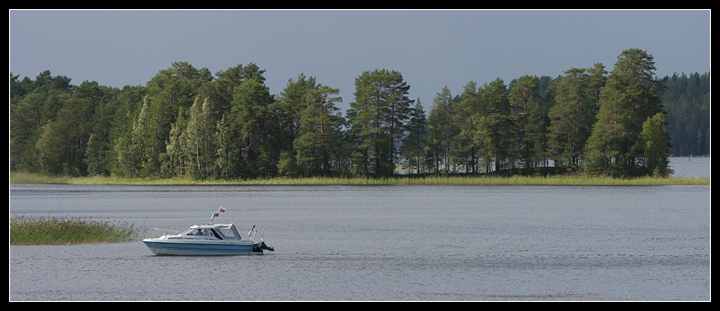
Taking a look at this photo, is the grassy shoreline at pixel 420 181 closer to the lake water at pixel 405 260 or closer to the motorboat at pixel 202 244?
the lake water at pixel 405 260

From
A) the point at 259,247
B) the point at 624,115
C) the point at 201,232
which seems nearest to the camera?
the point at 201,232

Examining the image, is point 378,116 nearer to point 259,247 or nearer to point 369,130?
point 369,130

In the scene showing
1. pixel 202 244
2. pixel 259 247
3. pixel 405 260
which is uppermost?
pixel 202 244

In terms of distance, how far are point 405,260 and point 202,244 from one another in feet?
33.1

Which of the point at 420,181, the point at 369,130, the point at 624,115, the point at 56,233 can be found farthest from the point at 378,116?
the point at 56,233

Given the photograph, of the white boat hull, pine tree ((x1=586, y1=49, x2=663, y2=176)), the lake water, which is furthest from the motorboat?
pine tree ((x1=586, y1=49, x2=663, y2=176))

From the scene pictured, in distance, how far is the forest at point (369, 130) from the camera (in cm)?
10462

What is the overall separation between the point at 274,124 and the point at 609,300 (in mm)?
91887

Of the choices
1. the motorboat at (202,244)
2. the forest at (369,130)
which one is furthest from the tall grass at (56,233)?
the forest at (369,130)

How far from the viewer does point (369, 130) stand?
357 ft

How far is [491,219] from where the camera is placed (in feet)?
174

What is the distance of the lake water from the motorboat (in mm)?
483

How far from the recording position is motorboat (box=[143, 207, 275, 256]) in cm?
3369

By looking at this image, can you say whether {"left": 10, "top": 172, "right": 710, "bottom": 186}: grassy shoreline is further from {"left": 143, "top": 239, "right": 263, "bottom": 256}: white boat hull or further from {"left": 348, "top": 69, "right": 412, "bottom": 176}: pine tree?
{"left": 143, "top": 239, "right": 263, "bottom": 256}: white boat hull
